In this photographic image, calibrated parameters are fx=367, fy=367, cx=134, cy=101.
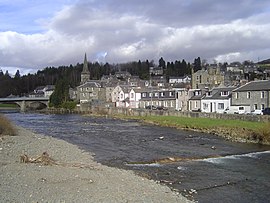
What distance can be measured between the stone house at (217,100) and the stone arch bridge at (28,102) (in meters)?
75.1

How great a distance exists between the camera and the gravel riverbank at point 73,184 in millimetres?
14859

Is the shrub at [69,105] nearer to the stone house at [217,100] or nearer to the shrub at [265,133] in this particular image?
the stone house at [217,100]

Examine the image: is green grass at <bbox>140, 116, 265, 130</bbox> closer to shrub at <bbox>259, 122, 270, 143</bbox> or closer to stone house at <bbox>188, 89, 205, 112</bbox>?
shrub at <bbox>259, 122, 270, 143</bbox>

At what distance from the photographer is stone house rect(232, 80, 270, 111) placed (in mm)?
60094

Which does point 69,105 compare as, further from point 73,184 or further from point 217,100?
point 73,184

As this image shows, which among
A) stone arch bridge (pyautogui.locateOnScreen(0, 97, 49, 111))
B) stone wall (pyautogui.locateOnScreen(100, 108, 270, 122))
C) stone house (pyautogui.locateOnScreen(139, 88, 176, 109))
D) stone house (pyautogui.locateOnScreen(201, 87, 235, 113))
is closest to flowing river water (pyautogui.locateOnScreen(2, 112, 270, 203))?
stone wall (pyautogui.locateOnScreen(100, 108, 270, 122))

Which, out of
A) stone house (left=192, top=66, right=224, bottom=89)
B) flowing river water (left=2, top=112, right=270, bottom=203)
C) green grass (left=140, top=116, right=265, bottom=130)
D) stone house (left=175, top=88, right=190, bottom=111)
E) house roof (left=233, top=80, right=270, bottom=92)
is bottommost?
flowing river water (left=2, top=112, right=270, bottom=203)

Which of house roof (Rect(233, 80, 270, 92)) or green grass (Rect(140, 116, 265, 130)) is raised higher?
house roof (Rect(233, 80, 270, 92))

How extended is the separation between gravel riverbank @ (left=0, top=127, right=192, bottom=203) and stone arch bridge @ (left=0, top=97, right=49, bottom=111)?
11097 centimetres

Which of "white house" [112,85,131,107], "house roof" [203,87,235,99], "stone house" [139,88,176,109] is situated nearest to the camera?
"house roof" [203,87,235,99]

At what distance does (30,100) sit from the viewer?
132 metres

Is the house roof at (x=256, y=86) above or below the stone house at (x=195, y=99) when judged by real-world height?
above

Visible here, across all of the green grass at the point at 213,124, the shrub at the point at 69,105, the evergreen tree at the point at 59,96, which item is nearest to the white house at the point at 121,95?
the shrub at the point at 69,105

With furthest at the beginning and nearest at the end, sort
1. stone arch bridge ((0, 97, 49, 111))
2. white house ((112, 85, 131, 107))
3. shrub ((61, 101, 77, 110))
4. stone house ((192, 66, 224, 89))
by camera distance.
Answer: stone arch bridge ((0, 97, 49, 111))
shrub ((61, 101, 77, 110))
white house ((112, 85, 131, 107))
stone house ((192, 66, 224, 89))
